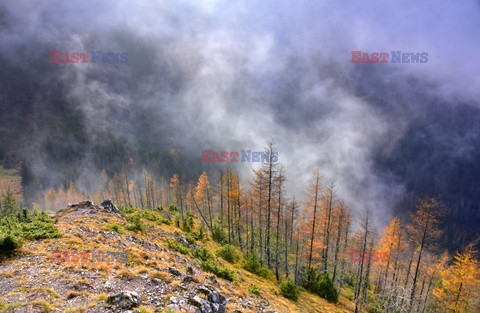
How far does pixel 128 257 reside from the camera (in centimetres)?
1603

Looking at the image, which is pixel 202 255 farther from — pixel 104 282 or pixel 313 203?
pixel 313 203

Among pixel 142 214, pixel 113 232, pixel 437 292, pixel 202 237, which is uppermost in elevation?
pixel 113 232

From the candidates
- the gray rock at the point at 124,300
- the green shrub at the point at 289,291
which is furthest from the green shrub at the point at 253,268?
the gray rock at the point at 124,300

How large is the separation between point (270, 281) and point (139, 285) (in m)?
20.9

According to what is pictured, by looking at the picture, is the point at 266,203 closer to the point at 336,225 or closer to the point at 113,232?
the point at 336,225

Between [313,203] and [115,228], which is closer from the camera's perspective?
[115,228]

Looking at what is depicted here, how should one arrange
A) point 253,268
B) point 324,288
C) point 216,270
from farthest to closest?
point 324,288 → point 253,268 → point 216,270

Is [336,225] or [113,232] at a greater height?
[113,232]

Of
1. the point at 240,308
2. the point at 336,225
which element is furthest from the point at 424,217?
the point at 240,308

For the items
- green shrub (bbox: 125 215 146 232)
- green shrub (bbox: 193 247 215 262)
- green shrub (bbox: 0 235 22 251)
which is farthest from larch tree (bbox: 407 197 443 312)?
green shrub (bbox: 0 235 22 251)

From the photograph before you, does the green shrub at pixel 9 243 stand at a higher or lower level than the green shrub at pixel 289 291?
higher

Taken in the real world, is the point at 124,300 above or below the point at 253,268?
above

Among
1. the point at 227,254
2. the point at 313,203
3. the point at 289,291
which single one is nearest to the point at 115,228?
the point at 227,254

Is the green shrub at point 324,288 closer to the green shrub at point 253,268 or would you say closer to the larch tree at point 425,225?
the green shrub at point 253,268
